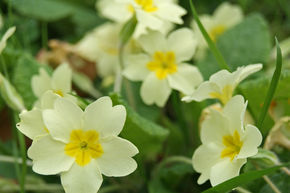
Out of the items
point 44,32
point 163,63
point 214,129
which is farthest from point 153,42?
point 44,32

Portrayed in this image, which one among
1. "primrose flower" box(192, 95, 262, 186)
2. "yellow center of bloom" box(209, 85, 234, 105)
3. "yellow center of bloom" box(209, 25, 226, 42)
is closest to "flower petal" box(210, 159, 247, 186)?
"primrose flower" box(192, 95, 262, 186)

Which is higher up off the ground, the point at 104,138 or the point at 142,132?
the point at 104,138

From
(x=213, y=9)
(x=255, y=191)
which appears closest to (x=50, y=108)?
(x=255, y=191)

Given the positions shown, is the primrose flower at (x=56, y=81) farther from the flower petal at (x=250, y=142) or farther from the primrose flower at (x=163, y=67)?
the flower petal at (x=250, y=142)

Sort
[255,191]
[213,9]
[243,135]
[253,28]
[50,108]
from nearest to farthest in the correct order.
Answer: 1. [243,135]
2. [50,108]
3. [255,191]
4. [253,28]
5. [213,9]

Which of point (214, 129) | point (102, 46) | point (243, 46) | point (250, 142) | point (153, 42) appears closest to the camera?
point (250, 142)

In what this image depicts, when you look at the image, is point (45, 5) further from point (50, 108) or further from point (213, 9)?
point (50, 108)

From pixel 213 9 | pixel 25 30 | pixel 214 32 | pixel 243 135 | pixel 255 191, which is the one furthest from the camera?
pixel 213 9

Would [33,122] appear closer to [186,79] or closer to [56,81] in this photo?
[56,81]
